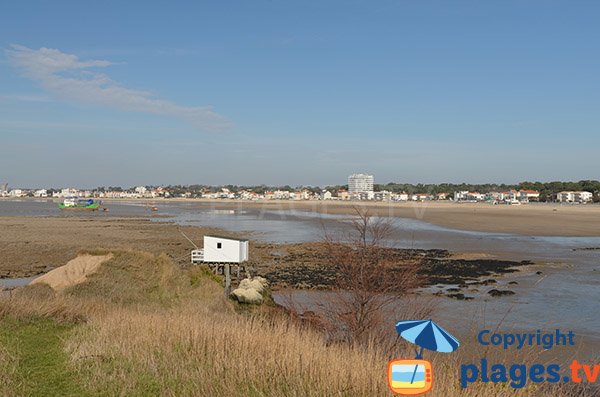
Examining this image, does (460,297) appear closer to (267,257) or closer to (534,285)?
(534,285)

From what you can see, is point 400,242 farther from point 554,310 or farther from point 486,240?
point 554,310

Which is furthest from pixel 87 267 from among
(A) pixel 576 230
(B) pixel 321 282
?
(A) pixel 576 230

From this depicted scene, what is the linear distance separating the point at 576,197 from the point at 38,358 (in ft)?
544

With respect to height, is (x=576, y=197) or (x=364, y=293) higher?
(x=576, y=197)

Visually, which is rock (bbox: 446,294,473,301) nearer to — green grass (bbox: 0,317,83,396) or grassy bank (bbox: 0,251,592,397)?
grassy bank (bbox: 0,251,592,397)

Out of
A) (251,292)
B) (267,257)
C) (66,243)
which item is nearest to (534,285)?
(251,292)

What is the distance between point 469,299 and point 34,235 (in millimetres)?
44839

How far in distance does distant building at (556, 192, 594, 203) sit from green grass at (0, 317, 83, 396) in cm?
16169

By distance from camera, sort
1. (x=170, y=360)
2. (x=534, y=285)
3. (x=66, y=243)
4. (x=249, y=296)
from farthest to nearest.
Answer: (x=66, y=243)
(x=534, y=285)
(x=249, y=296)
(x=170, y=360)

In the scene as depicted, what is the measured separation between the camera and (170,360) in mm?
8398

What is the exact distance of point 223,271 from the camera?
102 ft

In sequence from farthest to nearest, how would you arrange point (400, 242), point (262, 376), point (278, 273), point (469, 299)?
point (400, 242) < point (278, 273) < point (469, 299) < point (262, 376)

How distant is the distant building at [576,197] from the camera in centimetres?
15138

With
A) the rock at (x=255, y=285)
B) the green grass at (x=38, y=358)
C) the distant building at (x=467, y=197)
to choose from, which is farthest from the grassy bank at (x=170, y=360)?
the distant building at (x=467, y=197)
